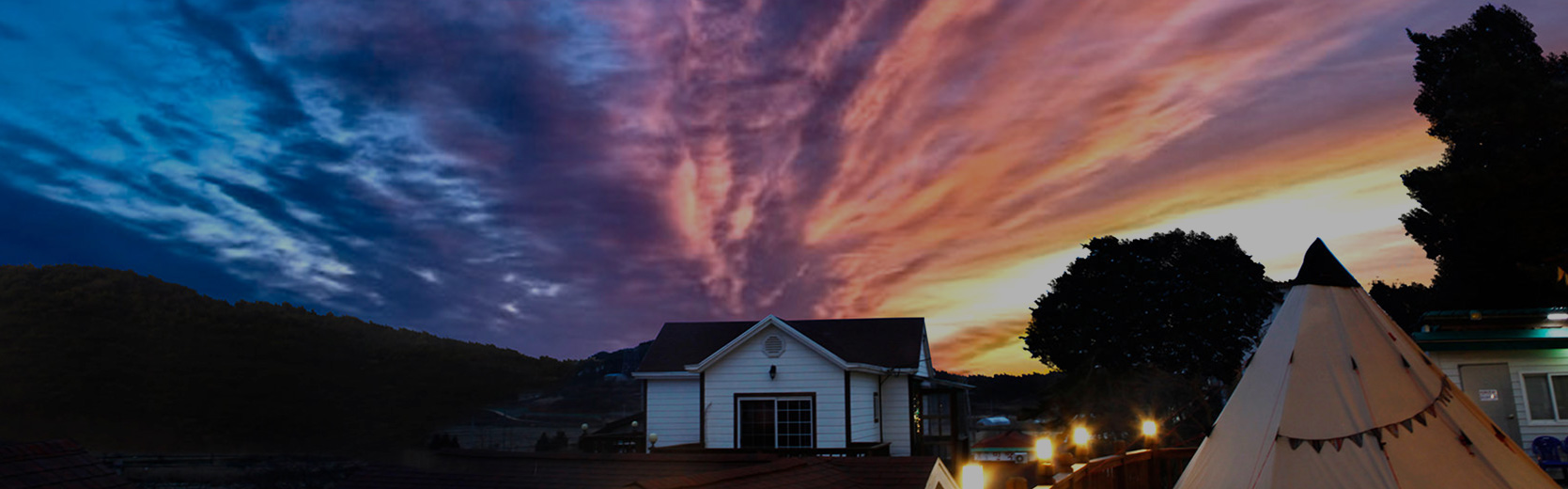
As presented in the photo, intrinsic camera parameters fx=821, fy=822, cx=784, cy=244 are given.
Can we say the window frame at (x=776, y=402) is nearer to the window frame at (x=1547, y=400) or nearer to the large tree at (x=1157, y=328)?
the large tree at (x=1157, y=328)

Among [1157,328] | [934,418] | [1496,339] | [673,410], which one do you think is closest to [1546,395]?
[1496,339]

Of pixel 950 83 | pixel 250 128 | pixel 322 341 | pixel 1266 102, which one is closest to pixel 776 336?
pixel 950 83

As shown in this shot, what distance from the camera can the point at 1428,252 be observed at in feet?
127

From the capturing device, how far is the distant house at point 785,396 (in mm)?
23172

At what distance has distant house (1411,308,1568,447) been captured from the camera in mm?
18391

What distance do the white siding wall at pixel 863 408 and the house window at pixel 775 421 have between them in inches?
46.3

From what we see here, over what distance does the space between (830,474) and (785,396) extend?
11.1m

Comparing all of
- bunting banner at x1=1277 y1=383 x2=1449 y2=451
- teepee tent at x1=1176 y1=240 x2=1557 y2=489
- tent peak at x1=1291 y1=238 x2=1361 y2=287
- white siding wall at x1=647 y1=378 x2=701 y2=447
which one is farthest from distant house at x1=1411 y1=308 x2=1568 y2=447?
white siding wall at x1=647 y1=378 x2=701 y2=447

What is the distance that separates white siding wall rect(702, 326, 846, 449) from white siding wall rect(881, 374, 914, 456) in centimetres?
307

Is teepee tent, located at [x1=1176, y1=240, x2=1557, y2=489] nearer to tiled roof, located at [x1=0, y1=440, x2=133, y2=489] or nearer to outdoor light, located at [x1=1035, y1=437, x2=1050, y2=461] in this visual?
outdoor light, located at [x1=1035, y1=437, x2=1050, y2=461]

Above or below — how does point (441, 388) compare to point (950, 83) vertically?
below

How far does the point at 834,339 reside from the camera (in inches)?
1168

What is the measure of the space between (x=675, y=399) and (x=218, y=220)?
27359mm

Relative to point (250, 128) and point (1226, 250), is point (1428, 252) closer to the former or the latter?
point (1226, 250)
